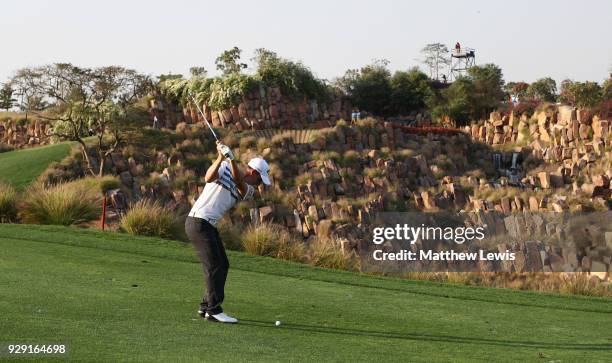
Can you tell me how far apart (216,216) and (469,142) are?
1463 inches

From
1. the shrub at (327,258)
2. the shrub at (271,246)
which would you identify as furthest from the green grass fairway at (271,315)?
the shrub at (271,246)

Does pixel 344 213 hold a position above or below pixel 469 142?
below

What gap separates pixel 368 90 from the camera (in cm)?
4903

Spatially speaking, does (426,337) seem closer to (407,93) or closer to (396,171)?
(396,171)

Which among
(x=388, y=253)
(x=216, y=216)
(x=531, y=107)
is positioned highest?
(x=531, y=107)

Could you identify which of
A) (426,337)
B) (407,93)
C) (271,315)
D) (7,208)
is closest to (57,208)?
(7,208)

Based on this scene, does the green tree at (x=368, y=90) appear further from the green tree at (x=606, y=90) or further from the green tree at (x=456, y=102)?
the green tree at (x=606, y=90)

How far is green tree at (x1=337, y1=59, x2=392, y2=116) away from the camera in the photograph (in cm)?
4884

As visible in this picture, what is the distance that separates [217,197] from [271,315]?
1.84 meters

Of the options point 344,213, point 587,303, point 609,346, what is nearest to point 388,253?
point 344,213

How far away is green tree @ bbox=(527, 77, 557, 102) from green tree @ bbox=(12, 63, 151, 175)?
32.6m

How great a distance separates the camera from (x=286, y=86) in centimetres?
4444

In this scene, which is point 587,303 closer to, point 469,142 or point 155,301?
point 155,301

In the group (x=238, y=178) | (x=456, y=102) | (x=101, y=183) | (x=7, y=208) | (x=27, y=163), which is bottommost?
(x=7, y=208)
